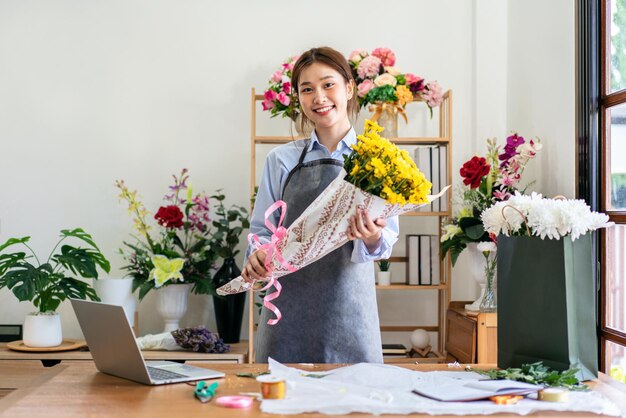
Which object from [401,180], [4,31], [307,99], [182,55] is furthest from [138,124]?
[401,180]

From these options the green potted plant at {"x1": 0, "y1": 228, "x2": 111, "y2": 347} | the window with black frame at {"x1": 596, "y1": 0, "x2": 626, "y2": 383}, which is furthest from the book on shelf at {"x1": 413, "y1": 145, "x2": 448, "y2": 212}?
the green potted plant at {"x1": 0, "y1": 228, "x2": 111, "y2": 347}

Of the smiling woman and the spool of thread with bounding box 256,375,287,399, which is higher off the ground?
the smiling woman

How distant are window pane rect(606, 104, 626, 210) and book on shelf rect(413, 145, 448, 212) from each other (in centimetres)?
98

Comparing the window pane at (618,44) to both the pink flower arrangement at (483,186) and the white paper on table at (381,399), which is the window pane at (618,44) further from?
the white paper on table at (381,399)

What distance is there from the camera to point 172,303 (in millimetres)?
3982

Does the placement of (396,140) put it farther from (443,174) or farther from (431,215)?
(431,215)

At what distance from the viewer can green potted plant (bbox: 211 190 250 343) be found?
157 inches

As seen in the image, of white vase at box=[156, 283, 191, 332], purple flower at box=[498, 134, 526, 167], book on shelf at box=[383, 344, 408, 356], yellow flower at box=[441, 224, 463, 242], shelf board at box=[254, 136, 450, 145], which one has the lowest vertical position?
book on shelf at box=[383, 344, 408, 356]

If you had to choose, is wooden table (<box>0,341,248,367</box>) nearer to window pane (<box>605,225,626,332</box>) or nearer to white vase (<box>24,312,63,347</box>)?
white vase (<box>24,312,63,347</box>)

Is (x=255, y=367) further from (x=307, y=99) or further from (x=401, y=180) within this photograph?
(x=307, y=99)

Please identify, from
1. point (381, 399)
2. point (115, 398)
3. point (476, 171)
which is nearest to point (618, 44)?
point (476, 171)

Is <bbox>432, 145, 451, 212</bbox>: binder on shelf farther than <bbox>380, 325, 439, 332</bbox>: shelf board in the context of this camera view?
No

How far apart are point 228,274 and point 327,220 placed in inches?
86.8

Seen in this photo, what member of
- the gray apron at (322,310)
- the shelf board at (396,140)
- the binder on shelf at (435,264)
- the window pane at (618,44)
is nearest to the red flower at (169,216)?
the shelf board at (396,140)
